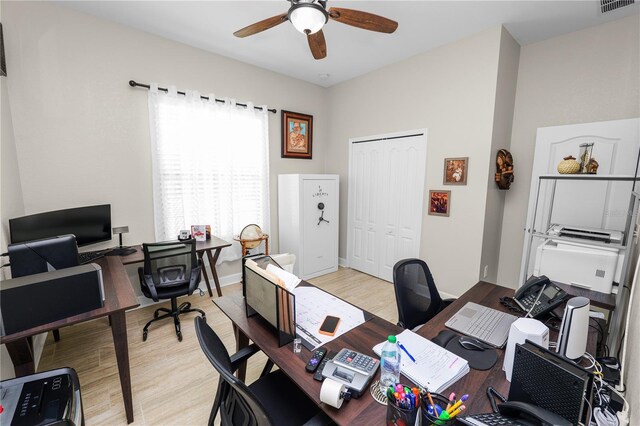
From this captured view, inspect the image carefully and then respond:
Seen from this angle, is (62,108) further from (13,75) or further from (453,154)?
(453,154)

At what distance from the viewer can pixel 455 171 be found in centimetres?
307

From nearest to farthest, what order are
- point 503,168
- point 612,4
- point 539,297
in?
point 539,297
point 612,4
point 503,168

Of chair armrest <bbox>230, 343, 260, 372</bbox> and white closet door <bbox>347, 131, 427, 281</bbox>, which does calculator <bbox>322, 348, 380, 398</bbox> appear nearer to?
chair armrest <bbox>230, 343, 260, 372</bbox>

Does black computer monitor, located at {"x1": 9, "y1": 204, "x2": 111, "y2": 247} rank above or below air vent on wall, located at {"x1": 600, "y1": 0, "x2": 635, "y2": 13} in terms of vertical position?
below

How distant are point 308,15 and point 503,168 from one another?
256 centimetres

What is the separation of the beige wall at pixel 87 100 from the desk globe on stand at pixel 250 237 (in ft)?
3.36

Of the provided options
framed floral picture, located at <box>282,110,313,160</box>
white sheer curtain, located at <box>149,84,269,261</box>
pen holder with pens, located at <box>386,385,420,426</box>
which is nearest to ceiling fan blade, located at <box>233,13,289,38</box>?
white sheer curtain, located at <box>149,84,269,261</box>

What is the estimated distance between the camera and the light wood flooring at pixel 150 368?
175 cm

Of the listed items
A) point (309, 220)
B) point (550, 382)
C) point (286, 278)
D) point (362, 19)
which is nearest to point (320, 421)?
point (550, 382)

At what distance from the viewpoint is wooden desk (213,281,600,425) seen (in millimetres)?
928

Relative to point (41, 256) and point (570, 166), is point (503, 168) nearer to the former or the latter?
point (570, 166)

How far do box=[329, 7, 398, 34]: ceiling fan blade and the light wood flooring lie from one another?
2694mm

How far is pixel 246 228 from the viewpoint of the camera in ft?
11.8

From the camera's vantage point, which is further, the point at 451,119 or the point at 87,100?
the point at 451,119
